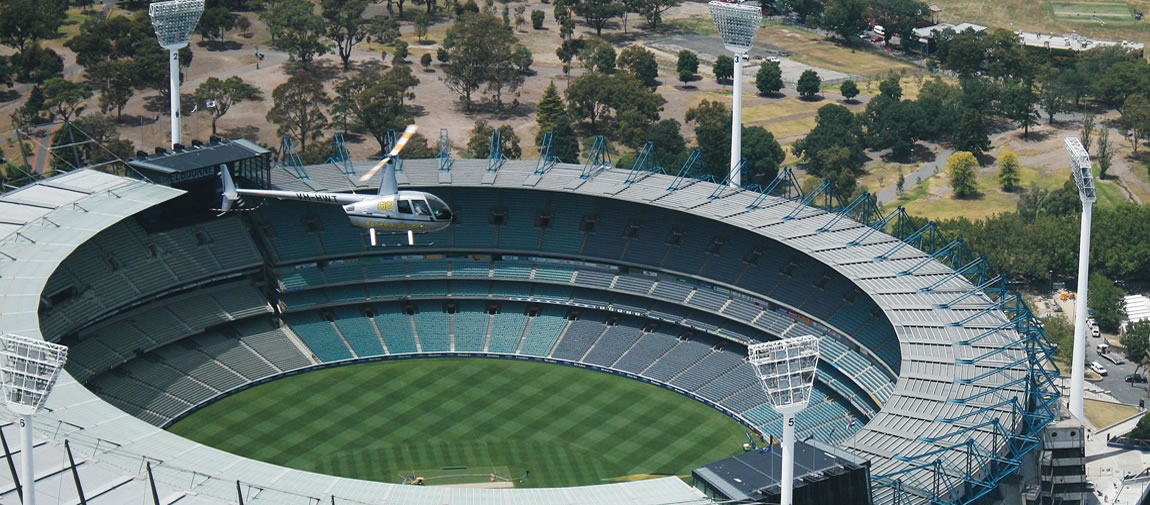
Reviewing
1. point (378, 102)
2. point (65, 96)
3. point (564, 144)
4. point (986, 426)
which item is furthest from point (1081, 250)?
point (65, 96)

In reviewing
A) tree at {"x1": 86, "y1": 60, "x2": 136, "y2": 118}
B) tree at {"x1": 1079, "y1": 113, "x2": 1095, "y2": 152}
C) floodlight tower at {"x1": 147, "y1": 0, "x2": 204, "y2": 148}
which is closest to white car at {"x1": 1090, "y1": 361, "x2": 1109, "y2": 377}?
tree at {"x1": 1079, "y1": 113, "x2": 1095, "y2": 152}

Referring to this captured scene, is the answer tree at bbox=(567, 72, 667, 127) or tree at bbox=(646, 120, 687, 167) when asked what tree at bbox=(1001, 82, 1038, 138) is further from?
tree at bbox=(646, 120, 687, 167)

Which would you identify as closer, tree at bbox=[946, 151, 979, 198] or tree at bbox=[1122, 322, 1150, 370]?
tree at bbox=[1122, 322, 1150, 370]

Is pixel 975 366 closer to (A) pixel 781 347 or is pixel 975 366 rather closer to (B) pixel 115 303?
(A) pixel 781 347

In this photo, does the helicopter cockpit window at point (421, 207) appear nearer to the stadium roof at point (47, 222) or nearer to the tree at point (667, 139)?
the stadium roof at point (47, 222)

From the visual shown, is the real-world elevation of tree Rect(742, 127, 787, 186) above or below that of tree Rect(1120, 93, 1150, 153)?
below

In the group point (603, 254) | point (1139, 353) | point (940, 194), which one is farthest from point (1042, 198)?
point (603, 254)
